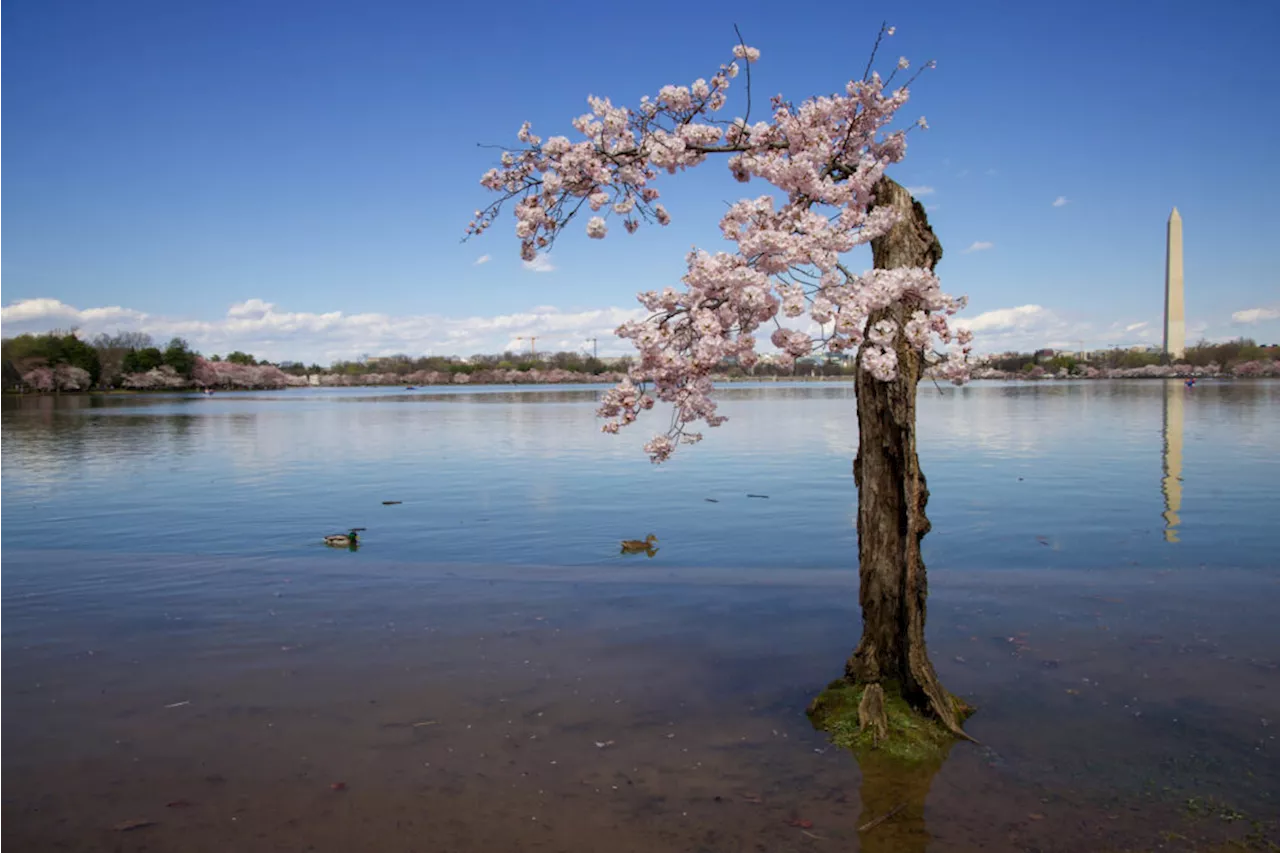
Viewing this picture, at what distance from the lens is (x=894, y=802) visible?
236 inches

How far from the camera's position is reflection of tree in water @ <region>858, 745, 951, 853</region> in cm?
554

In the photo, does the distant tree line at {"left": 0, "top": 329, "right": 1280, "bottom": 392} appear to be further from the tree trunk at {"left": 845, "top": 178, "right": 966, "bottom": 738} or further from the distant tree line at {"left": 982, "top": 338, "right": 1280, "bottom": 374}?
the tree trunk at {"left": 845, "top": 178, "right": 966, "bottom": 738}

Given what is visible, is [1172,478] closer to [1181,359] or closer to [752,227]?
[752,227]

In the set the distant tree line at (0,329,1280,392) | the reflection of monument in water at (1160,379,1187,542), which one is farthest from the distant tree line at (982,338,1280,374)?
the reflection of monument in water at (1160,379,1187,542)

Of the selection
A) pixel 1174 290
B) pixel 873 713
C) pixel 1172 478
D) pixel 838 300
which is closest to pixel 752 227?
pixel 838 300

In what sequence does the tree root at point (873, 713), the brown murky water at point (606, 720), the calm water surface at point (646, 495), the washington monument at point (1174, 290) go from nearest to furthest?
1. the brown murky water at point (606, 720)
2. the tree root at point (873, 713)
3. the calm water surface at point (646, 495)
4. the washington monument at point (1174, 290)

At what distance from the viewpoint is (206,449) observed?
3269 cm

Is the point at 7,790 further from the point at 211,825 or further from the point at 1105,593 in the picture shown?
the point at 1105,593

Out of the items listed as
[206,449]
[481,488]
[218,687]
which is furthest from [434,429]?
[218,687]

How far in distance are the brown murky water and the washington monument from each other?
109799 mm

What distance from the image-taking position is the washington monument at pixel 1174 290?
10297 cm

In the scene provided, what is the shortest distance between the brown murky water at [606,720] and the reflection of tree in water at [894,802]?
0.09ft

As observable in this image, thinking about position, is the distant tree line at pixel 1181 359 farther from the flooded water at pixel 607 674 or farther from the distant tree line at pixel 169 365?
the flooded water at pixel 607 674

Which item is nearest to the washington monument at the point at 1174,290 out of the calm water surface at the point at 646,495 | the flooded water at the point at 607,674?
the calm water surface at the point at 646,495
